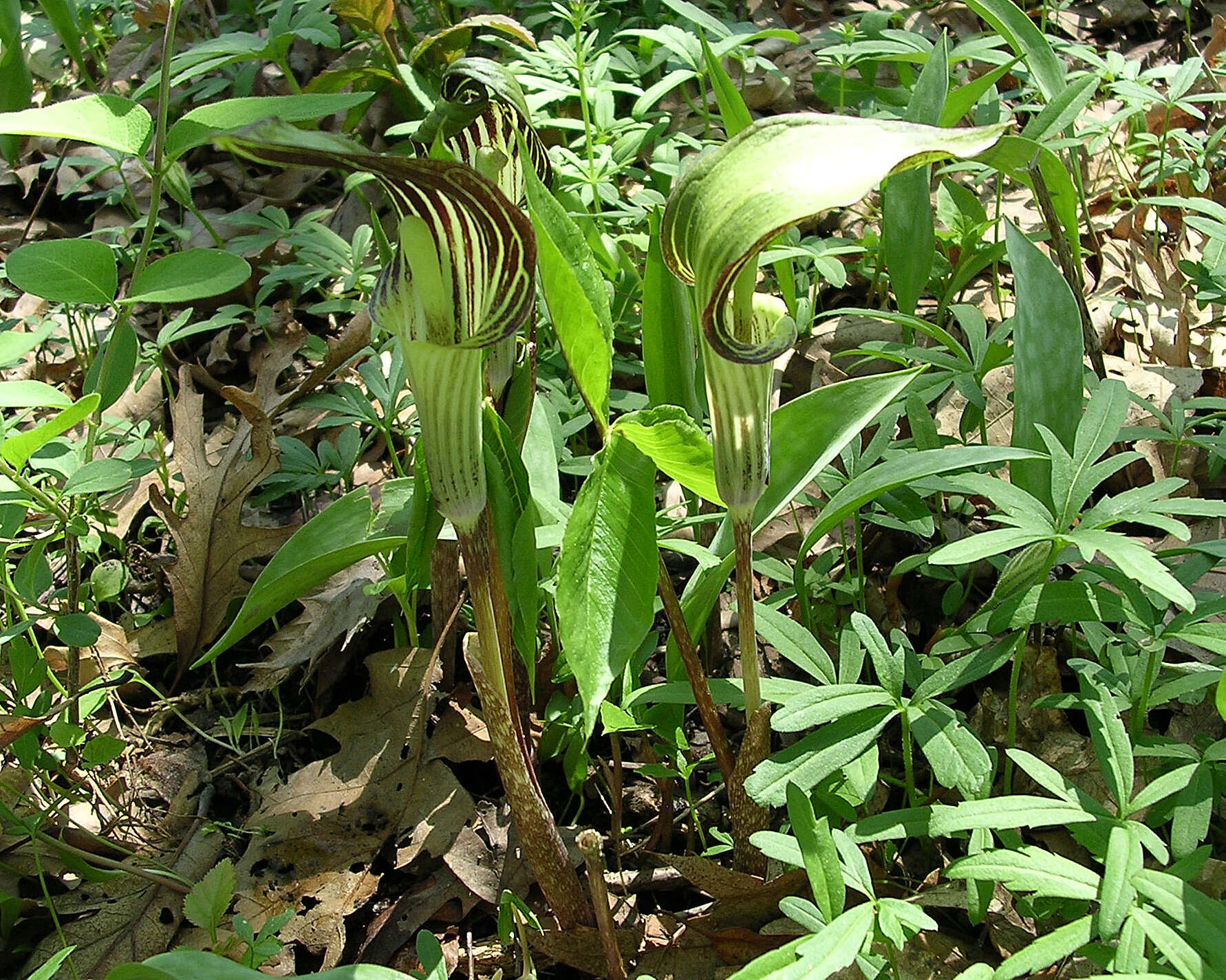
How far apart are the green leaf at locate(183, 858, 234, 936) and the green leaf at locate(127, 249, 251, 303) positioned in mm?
1102

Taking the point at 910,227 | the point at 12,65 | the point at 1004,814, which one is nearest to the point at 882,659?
the point at 1004,814

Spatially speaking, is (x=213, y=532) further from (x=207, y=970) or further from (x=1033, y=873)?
(x=1033, y=873)

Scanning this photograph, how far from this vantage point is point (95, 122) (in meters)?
2.00

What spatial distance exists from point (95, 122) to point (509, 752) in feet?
4.80

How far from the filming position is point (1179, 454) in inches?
98.0

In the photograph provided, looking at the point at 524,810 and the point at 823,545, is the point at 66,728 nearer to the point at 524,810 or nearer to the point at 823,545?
the point at 524,810

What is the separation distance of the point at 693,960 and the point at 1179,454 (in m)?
1.69

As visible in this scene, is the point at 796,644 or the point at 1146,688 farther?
the point at 796,644

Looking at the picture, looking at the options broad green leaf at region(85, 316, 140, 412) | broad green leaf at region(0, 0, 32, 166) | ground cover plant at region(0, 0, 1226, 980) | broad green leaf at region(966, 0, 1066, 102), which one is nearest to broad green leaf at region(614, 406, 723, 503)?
ground cover plant at region(0, 0, 1226, 980)

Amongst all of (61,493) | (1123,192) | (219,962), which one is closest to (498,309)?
(219,962)

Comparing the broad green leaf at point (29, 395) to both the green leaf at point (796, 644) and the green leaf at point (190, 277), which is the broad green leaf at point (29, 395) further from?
the green leaf at point (796, 644)

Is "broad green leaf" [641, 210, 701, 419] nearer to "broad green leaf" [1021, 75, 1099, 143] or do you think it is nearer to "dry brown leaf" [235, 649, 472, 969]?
"dry brown leaf" [235, 649, 472, 969]

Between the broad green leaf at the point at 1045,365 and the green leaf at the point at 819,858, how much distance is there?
80 centimetres

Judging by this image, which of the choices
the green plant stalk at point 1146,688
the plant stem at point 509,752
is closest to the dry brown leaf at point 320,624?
the plant stem at point 509,752
